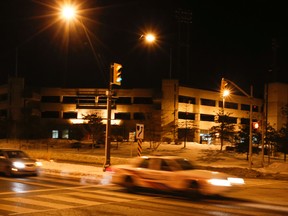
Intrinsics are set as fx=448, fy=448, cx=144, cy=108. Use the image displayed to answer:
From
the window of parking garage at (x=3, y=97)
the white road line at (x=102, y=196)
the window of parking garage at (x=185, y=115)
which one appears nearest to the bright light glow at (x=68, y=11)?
the white road line at (x=102, y=196)

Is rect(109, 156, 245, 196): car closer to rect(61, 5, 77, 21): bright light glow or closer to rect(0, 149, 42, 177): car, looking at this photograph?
rect(0, 149, 42, 177): car

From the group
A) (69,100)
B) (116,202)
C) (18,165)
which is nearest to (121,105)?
(69,100)

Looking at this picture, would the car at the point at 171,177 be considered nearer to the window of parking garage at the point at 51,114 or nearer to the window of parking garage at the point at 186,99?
the window of parking garage at the point at 186,99

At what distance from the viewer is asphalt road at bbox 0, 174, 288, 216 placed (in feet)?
39.2

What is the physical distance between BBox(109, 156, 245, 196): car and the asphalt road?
1.16 feet

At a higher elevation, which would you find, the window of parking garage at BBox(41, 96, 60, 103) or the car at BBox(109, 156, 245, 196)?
the window of parking garage at BBox(41, 96, 60, 103)

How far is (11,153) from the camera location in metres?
23.0

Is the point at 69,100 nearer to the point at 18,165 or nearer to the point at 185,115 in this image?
the point at 185,115

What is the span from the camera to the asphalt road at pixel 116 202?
470 inches

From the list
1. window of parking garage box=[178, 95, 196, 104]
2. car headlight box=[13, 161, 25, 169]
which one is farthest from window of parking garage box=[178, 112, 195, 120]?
car headlight box=[13, 161, 25, 169]

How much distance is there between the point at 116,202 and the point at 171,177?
8.35 feet

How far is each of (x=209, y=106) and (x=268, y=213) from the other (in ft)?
257

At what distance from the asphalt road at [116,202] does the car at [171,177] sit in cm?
35

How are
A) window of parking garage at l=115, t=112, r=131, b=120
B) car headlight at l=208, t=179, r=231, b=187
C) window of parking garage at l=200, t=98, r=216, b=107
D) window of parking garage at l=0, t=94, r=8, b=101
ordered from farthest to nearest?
window of parking garage at l=0, t=94, r=8, b=101 < window of parking garage at l=200, t=98, r=216, b=107 < window of parking garage at l=115, t=112, r=131, b=120 < car headlight at l=208, t=179, r=231, b=187
